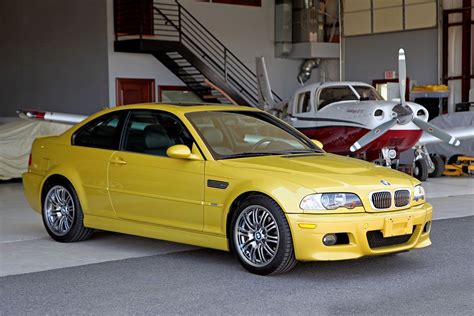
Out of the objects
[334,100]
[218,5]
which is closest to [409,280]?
[334,100]

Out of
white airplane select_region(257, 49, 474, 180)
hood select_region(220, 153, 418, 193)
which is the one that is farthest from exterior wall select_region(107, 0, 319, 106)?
hood select_region(220, 153, 418, 193)

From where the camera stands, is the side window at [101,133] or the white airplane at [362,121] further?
the white airplane at [362,121]

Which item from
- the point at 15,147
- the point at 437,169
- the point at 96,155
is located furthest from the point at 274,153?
the point at 437,169

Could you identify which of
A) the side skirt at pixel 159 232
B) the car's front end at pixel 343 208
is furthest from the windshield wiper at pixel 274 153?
the side skirt at pixel 159 232

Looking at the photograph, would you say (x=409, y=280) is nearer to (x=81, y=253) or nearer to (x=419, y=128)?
(x=81, y=253)

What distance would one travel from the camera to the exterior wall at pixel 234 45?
22.5 m

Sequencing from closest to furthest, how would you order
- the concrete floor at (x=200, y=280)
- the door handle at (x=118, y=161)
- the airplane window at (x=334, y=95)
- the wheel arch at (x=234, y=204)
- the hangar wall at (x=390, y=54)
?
the concrete floor at (x=200, y=280) → the wheel arch at (x=234, y=204) → the door handle at (x=118, y=161) → the airplane window at (x=334, y=95) → the hangar wall at (x=390, y=54)

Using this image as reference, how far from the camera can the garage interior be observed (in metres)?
6.11

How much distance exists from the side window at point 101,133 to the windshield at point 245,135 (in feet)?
3.10

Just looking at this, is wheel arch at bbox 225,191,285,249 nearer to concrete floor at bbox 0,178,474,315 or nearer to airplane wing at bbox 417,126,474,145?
concrete floor at bbox 0,178,474,315

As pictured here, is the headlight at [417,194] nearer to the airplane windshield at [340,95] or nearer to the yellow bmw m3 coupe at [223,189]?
the yellow bmw m3 coupe at [223,189]

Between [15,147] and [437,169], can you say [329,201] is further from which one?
[437,169]

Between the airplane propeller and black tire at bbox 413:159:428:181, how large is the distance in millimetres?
1872

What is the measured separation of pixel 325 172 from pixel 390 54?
20538 millimetres
